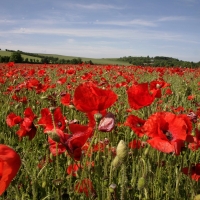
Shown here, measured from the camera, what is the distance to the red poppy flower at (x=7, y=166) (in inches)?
27.2

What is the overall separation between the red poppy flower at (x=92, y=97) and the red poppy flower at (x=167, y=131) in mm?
286

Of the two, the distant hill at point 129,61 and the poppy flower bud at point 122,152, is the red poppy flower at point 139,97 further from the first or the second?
the distant hill at point 129,61

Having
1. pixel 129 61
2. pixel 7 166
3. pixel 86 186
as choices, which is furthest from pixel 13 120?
pixel 129 61

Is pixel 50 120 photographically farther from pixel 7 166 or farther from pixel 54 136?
pixel 7 166

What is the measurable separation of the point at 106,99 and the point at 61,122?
0.67 meters

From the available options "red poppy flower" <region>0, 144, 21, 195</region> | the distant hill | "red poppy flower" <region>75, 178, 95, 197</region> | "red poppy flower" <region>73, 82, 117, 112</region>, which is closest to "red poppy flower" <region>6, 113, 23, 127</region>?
"red poppy flower" <region>75, 178, 95, 197</region>

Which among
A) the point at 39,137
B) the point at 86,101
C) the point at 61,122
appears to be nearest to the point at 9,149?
the point at 86,101

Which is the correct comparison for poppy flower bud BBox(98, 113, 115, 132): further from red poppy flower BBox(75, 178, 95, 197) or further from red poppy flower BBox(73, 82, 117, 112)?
red poppy flower BBox(75, 178, 95, 197)

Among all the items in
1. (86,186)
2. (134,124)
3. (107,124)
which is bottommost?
→ (86,186)

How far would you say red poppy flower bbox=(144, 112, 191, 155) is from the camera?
136 centimetres

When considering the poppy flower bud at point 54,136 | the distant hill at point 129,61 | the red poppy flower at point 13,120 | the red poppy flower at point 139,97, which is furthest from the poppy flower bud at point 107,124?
the distant hill at point 129,61

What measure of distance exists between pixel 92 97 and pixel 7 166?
0.65 meters

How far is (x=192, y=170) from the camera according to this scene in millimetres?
1656

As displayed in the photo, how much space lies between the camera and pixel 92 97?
1.29 meters
